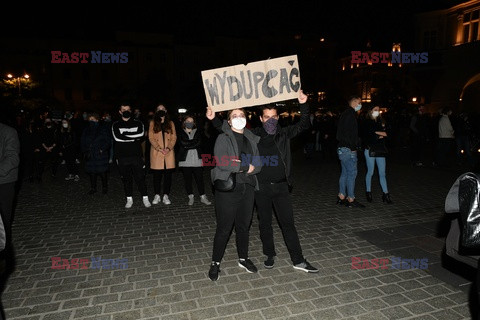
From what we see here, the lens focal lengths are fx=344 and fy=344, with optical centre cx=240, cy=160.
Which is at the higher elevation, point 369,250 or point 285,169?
point 285,169

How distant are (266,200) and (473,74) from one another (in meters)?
27.3

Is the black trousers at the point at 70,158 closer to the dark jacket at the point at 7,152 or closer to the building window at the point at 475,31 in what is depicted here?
the dark jacket at the point at 7,152

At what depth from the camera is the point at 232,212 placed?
4.19 m

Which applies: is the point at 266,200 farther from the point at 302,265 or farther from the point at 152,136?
the point at 152,136

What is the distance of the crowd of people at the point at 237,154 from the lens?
4.20m

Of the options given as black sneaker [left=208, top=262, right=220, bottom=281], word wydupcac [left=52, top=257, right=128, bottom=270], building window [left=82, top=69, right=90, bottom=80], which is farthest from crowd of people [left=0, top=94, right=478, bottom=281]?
building window [left=82, top=69, right=90, bottom=80]

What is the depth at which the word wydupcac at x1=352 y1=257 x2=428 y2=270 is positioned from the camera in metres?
4.59

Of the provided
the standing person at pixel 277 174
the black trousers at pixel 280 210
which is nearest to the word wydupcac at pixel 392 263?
the standing person at pixel 277 174

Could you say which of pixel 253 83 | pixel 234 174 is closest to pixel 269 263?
pixel 234 174

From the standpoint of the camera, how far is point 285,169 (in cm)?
434

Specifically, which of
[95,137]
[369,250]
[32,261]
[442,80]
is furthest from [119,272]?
[442,80]

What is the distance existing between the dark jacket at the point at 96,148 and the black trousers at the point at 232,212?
18.3ft

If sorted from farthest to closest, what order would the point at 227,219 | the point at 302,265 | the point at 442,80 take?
the point at 442,80
the point at 302,265
the point at 227,219

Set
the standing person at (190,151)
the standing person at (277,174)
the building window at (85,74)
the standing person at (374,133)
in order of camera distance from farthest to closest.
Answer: the building window at (85,74), the standing person at (190,151), the standing person at (374,133), the standing person at (277,174)
